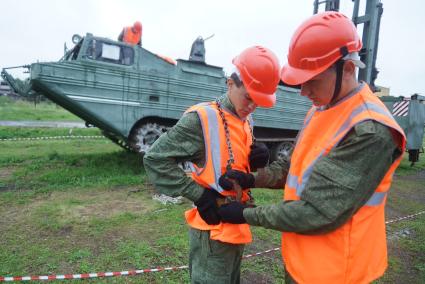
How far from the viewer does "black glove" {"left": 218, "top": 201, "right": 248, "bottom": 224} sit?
176cm

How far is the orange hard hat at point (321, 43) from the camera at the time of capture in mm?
1460

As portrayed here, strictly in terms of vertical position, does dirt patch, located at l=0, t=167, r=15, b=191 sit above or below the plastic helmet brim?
below

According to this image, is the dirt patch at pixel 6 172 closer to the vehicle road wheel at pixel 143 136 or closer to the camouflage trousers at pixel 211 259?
the vehicle road wheel at pixel 143 136

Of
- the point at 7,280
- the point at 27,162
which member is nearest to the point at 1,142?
the point at 27,162

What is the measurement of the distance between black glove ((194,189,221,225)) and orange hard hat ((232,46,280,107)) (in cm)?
60

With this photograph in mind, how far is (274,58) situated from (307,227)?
992 mm

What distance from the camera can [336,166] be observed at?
4.46 ft

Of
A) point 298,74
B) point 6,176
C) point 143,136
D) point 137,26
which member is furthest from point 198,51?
point 298,74

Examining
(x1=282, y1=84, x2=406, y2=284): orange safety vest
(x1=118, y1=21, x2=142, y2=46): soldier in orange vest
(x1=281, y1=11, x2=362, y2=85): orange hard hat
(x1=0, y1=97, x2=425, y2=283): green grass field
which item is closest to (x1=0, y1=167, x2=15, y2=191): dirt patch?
(x1=0, y1=97, x2=425, y2=283): green grass field

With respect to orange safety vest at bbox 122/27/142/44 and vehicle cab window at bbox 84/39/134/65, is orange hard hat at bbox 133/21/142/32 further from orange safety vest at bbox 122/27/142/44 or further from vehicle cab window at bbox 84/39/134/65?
vehicle cab window at bbox 84/39/134/65

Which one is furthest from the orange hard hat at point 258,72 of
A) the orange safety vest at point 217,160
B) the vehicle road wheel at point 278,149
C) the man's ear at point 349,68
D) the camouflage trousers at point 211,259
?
the vehicle road wheel at point 278,149

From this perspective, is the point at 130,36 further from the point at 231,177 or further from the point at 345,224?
the point at 345,224

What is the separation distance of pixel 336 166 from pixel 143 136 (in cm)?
655

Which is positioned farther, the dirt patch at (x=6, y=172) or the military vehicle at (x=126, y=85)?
the dirt patch at (x=6, y=172)
